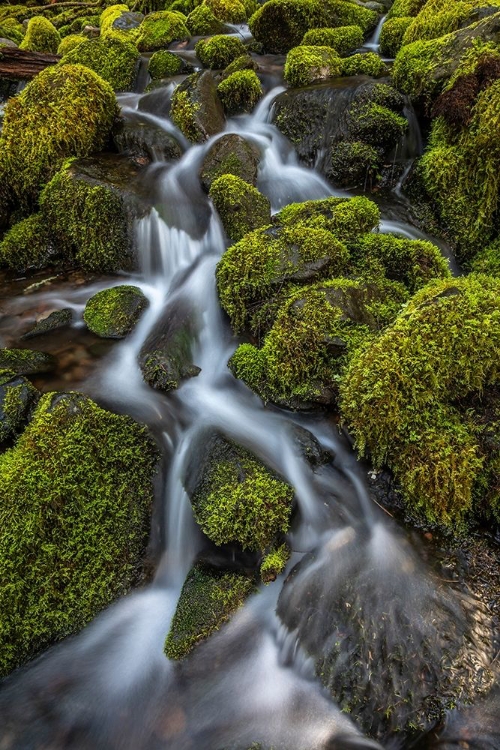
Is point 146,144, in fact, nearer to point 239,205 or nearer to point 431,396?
point 239,205

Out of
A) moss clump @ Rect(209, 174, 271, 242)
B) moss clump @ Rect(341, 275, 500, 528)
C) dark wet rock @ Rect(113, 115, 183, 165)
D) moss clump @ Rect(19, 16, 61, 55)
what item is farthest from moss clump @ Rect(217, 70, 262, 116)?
moss clump @ Rect(19, 16, 61, 55)

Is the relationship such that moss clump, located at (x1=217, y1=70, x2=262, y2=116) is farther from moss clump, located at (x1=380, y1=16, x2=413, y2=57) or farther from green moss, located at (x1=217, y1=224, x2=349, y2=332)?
green moss, located at (x1=217, y1=224, x2=349, y2=332)

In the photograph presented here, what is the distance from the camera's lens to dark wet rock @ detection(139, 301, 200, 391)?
438cm

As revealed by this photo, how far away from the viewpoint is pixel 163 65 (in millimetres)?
8883

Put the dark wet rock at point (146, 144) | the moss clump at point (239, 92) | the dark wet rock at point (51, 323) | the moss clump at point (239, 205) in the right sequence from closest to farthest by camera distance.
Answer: the dark wet rock at point (51, 323) → the moss clump at point (239, 205) → the dark wet rock at point (146, 144) → the moss clump at point (239, 92)

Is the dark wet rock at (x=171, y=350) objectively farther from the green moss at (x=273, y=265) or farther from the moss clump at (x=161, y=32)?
the moss clump at (x=161, y=32)

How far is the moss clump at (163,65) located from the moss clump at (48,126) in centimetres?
270

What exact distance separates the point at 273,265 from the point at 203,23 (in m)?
9.68

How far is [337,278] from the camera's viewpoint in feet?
14.5

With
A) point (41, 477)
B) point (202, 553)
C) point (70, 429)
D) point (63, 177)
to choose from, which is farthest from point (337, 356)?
point (63, 177)

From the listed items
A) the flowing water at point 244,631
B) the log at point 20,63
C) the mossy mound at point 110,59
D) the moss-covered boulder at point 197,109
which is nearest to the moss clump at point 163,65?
the mossy mound at point 110,59

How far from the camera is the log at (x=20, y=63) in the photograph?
8.51m

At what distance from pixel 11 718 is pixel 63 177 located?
18.7 ft

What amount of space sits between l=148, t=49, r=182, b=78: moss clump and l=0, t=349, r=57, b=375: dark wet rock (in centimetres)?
697
